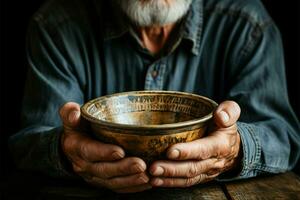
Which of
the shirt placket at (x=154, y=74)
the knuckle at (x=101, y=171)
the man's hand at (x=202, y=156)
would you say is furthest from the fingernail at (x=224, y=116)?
the shirt placket at (x=154, y=74)

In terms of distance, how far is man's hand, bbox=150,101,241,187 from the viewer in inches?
37.2

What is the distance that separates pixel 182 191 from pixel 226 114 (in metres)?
0.20

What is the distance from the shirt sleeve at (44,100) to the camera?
46.5 inches

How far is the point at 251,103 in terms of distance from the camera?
132cm

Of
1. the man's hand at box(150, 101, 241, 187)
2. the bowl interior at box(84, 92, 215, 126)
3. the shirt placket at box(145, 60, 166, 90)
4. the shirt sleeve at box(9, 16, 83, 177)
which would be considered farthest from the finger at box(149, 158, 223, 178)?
the shirt placket at box(145, 60, 166, 90)

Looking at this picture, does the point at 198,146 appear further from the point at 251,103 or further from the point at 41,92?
the point at 41,92

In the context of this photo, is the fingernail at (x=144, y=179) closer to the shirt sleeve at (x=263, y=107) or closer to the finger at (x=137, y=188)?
the finger at (x=137, y=188)

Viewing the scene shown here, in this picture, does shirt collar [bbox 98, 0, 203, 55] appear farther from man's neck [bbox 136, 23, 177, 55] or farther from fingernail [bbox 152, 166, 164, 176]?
fingernail [bbox 152, 166, 164, 176]

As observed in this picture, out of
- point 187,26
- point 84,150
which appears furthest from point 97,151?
point 187,26

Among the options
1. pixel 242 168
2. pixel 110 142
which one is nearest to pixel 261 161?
pixel 242 168

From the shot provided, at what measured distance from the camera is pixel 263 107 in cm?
132

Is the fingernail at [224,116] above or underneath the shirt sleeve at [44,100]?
above

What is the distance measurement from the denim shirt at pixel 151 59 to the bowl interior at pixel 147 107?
280 mm

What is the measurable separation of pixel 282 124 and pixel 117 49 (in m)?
0.49
